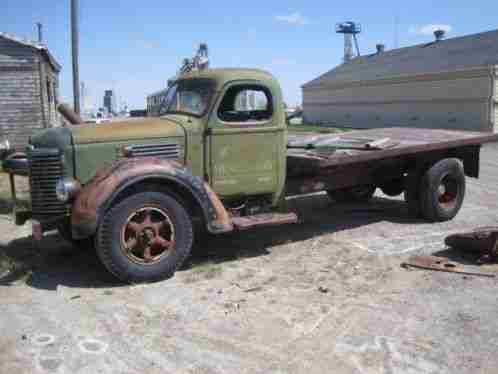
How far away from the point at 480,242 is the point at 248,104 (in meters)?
2.86

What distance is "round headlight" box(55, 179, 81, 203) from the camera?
16.1ft

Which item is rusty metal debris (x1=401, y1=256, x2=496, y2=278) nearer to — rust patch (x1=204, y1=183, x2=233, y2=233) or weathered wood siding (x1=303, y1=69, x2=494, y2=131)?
rust patch (x1=204, y1=183, x2=233, y2=233)

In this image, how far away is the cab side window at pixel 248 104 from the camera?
582 cm

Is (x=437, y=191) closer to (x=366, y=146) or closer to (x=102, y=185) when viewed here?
(x=366, y=146)

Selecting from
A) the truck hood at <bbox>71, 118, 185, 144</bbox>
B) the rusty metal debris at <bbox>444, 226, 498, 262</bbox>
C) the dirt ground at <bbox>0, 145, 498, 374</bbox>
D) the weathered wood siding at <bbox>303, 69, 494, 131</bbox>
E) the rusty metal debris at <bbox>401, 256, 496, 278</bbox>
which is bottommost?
the dirt ground at <bbox>0, 145, 498, 374</bbox>

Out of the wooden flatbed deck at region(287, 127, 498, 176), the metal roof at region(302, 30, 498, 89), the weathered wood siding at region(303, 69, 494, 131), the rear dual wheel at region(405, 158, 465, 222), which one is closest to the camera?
the wooden flatbed deck at region(287, 127, 498, 176)

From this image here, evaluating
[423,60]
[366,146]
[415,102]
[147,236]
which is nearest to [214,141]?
[147,236]

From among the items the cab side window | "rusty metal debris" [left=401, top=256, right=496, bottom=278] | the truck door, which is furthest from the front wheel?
"rusty metal debris" [left=401, top=256, right=496, bottom=278]

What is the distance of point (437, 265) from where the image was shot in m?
5.45

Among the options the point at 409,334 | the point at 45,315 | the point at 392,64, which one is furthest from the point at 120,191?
the point at 392,64

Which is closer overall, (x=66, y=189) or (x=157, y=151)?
(x=66, y=189)

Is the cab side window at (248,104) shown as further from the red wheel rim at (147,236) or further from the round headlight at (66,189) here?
the round headlight at (66,189)

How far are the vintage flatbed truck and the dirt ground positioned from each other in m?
0.45

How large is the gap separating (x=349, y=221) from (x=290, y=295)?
308 cm
